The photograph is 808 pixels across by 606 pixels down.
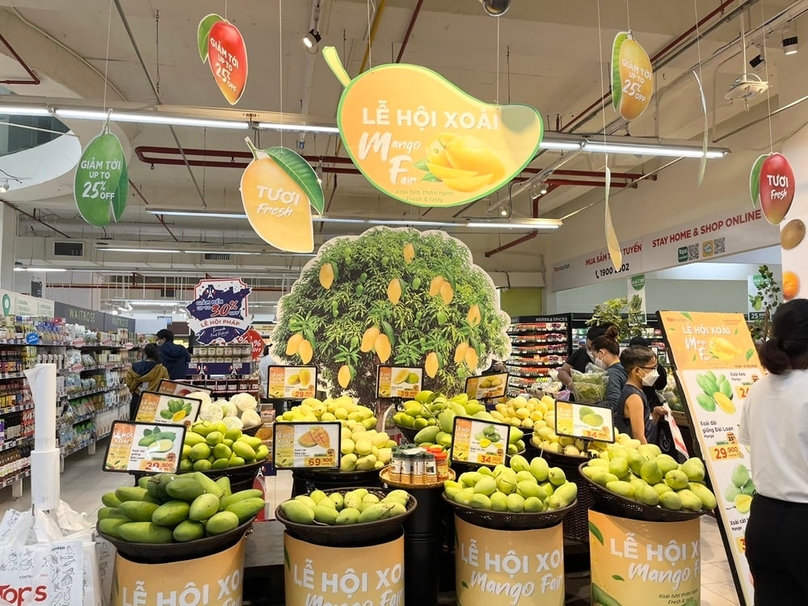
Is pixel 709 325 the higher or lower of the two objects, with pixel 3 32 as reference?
lower

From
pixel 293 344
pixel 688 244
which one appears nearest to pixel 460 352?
pixel 293 344

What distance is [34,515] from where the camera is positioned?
7.04ft

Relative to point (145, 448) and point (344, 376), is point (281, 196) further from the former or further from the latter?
point (344, 376)

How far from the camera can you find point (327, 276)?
5191 millimetres

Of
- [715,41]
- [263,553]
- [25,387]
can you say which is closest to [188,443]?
[263,553]

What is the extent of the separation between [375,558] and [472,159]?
68.7 inches

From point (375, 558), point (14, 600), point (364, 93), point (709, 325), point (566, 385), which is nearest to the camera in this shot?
point (14, 600)

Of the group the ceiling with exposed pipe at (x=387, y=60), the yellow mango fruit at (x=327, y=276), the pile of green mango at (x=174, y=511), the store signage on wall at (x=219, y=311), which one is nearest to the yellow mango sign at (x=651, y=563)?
the pile of green mango at (x=174, y=511)

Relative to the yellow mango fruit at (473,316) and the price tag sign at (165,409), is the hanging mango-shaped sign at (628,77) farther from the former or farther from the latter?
the price tag sign at (165,409)

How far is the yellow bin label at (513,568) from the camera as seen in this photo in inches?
90.2

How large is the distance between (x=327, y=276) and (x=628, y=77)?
2.97 metres

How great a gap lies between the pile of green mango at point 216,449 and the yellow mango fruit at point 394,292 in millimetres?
2423

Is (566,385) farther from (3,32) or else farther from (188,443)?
(3,32)

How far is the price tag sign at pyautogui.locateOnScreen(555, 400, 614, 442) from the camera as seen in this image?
10.0 ft
